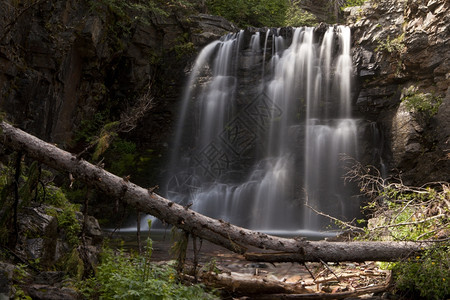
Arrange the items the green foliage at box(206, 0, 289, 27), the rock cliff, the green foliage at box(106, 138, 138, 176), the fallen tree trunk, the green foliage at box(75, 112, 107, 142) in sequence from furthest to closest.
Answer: the green foliage at box(206, 0, 289, 27), the green foliage at box(106, 138, 138, 176), the green foliage at box(75, 112, 107, 142), the rock cliff, the fallen tree trunk

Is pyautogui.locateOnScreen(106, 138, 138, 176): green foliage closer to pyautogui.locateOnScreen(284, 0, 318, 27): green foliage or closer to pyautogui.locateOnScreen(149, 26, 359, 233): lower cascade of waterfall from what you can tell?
pyautogui.locateOnScreen(149, 26, 359, 233): lower cascade of waterfall

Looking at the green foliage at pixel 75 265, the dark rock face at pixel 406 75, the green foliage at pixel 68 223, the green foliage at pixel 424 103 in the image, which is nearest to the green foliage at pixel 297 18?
the dark rock face at pixel 406 75

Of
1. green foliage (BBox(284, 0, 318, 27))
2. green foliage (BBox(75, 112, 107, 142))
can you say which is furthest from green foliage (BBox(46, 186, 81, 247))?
green foliage (BBox(284, 0, 318, 27))

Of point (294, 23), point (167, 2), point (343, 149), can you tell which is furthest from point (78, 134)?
point (294, 23)

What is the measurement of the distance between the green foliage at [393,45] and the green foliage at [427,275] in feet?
35.5

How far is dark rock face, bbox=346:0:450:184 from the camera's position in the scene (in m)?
12.4

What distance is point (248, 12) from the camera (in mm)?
23484

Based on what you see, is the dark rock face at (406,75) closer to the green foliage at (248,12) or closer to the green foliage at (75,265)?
the green foliage at (248,12)

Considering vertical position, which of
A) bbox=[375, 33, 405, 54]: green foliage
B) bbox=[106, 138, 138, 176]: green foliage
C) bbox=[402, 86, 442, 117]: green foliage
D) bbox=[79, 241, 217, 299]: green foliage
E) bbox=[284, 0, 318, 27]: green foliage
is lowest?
bbox=[79, 241, 217, 299]: green foliage

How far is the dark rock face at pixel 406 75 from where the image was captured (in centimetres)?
1235

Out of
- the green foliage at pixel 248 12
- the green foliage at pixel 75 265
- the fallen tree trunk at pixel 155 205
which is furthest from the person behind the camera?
the green foliage at pixel 248 12

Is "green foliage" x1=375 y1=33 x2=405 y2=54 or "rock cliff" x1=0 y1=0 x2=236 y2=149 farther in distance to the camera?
"green foliage" x1=375 y1=33 x2=405 y2=54

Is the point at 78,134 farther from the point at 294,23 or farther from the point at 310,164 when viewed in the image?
the point at 294,23

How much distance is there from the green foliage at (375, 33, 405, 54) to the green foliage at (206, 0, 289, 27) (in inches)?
414
